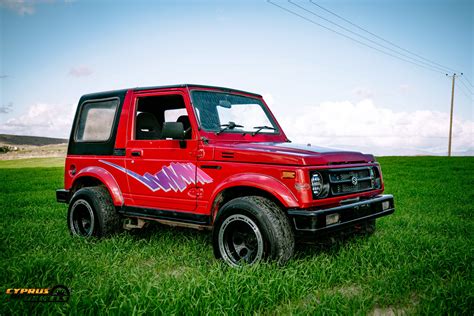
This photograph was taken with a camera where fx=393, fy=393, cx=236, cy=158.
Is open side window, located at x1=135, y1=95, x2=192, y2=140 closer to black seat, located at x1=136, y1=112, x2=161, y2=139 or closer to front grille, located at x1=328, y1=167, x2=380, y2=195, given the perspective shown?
black seat, located at x1=136, y1=112, x2=161, y2=139

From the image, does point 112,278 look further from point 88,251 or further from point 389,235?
point 389,235

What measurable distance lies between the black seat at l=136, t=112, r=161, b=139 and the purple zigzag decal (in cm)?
65

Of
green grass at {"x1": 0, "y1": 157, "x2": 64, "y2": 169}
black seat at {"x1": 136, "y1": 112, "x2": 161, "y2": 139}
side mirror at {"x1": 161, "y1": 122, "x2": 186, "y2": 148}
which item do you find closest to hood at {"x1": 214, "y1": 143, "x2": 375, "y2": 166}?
side mirror at {"x1": 161, "y1": 122, "x2": 186, "y2": 148}

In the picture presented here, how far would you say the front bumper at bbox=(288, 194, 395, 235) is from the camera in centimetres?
379

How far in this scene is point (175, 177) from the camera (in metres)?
4.81

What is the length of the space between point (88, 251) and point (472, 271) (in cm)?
437

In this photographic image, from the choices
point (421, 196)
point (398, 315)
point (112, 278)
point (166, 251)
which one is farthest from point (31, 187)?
point (398, 315)

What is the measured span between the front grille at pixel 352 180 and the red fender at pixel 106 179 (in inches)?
116

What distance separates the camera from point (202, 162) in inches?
179

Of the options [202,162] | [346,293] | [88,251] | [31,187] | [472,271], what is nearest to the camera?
[346,293]

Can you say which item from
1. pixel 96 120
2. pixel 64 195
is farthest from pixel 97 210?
pixel 96 120

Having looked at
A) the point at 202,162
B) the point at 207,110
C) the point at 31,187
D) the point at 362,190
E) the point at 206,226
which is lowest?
the point at 31,187

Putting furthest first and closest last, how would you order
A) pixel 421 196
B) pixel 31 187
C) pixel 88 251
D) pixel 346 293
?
pixel 31 187 → pixel 421 196 → pixel 88 251 → pixel 346 293

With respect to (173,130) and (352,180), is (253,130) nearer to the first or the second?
(173,130)
